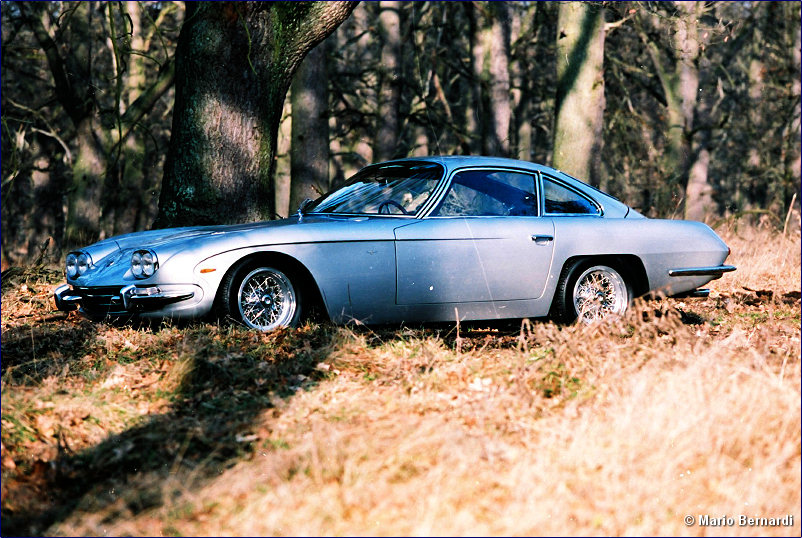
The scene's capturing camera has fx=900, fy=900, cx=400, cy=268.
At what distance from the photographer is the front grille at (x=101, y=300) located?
6.41m

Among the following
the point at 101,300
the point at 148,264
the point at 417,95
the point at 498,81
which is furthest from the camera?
the point at 417,95

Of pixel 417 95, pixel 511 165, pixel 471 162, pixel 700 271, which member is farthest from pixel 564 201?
pixel 417 95

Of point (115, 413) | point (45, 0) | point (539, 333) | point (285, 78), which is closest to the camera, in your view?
point (115, 413)

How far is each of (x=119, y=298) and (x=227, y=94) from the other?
272 centimetres

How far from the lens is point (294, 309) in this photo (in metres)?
6.61

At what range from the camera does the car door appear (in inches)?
265

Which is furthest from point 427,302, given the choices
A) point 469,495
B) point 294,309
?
point 469,495

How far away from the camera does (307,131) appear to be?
14297 mm

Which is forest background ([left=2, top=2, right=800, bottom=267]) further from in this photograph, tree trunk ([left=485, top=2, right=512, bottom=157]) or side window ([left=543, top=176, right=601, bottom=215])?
side window ([left=543, top=176, right=601, bottom=215])

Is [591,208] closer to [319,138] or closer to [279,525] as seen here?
[279,525]

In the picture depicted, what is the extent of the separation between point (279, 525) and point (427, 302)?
331 centimetres

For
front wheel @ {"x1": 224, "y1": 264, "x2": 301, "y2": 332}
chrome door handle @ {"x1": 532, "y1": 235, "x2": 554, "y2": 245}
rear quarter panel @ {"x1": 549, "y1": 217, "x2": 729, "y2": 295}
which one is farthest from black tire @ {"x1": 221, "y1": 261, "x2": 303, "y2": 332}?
rear quarter panel @ {"x1": 549, "y1": 217, "x2": 729, "y2": 295}

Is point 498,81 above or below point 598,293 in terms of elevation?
above

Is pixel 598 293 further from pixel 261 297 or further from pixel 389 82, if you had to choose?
pixel 389 82
